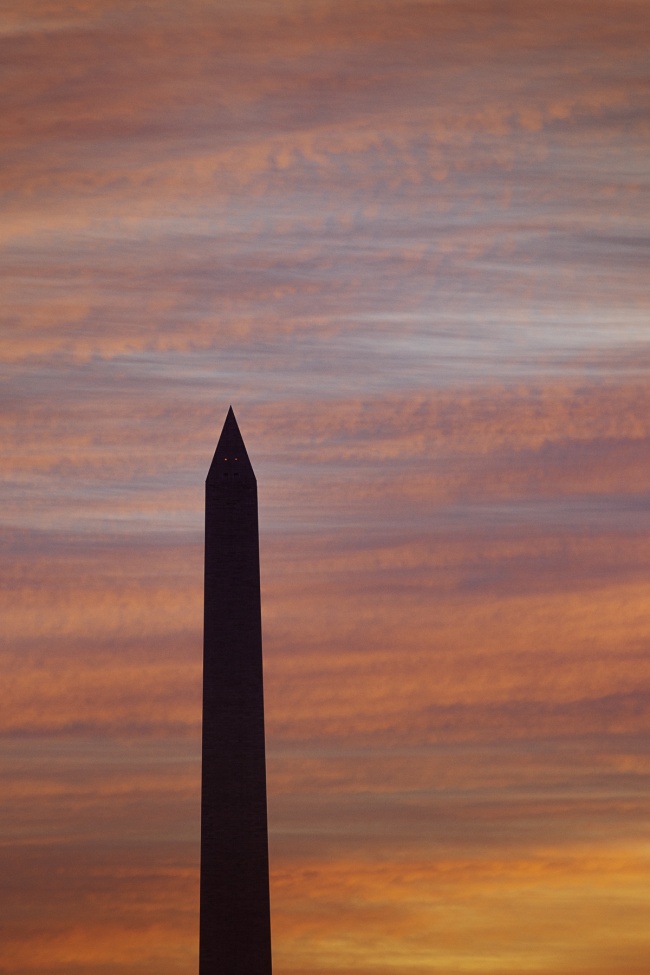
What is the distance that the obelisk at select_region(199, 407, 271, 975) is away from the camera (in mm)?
45250

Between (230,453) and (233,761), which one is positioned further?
(230,453)

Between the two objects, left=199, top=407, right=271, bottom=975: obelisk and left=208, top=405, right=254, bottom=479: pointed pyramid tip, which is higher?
left=208, top=405, right=254, bottom=479: pointed pyramid tip

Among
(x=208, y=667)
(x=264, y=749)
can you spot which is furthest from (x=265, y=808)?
(x=208, y=667)

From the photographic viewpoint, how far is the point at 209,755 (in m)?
45.8

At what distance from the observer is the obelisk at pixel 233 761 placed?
148 feet

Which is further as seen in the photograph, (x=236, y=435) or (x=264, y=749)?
(x=236, y=435)

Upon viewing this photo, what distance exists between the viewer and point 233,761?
150ft

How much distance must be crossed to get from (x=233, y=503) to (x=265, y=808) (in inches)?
404

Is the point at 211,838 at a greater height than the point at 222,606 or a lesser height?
lesser

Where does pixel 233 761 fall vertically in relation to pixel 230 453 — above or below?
below

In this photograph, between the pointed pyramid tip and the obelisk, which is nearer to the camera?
the obelisk

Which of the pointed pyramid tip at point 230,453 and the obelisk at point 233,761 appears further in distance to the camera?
the pointed pyramid tip at point 230,453

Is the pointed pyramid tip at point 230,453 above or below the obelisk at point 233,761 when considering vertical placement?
above

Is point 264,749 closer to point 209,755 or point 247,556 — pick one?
point 209,755
